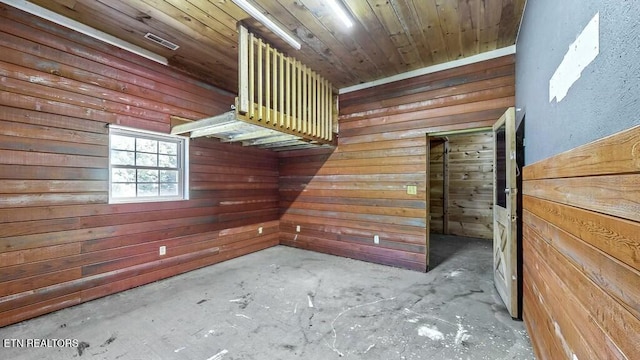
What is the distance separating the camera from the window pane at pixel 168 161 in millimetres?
3597

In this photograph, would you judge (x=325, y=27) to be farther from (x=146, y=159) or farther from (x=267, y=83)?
(x=146, y=159)

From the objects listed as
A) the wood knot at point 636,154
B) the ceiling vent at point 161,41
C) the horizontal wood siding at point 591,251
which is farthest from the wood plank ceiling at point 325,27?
the wood knot at point 636,154

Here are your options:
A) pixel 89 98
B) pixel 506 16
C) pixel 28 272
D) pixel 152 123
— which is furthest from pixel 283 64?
pixel 28 272

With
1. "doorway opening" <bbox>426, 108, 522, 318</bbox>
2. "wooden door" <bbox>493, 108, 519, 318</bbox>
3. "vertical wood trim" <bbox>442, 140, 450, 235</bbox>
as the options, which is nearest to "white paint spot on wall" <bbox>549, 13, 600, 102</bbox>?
"wooden door" <bbox>493, 108, 519, 318</bbox>

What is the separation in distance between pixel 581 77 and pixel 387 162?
2917 mm

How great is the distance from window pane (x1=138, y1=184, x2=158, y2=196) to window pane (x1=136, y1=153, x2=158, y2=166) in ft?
0.94

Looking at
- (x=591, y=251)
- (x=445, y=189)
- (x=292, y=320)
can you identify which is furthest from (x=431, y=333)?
(x=445, y=189)

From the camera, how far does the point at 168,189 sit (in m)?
3.68

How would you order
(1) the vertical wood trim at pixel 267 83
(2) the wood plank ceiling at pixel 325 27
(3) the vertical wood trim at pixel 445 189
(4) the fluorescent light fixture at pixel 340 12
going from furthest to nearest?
(3) the vertical wood trim at pixel 445 189
(1) the vertical wood trim at pixel 267 83
(2) the wood plank ceiling at pixel 325 27
(4) the fluorescent light fixture at pixel 340 12

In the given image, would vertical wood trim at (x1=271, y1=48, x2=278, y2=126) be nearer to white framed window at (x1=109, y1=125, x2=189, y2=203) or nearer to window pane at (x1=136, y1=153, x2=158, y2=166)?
white framed window at (x1=109, y1=125, x2=189, y2=203)

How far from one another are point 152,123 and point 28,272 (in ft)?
6.42

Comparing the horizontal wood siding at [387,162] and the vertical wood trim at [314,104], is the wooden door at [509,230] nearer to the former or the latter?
the horizontal wood siding at [387,162]

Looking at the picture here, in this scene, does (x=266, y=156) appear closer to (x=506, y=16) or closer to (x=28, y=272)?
(x=28, y=272)

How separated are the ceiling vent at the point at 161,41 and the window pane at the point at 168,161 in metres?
1.43
